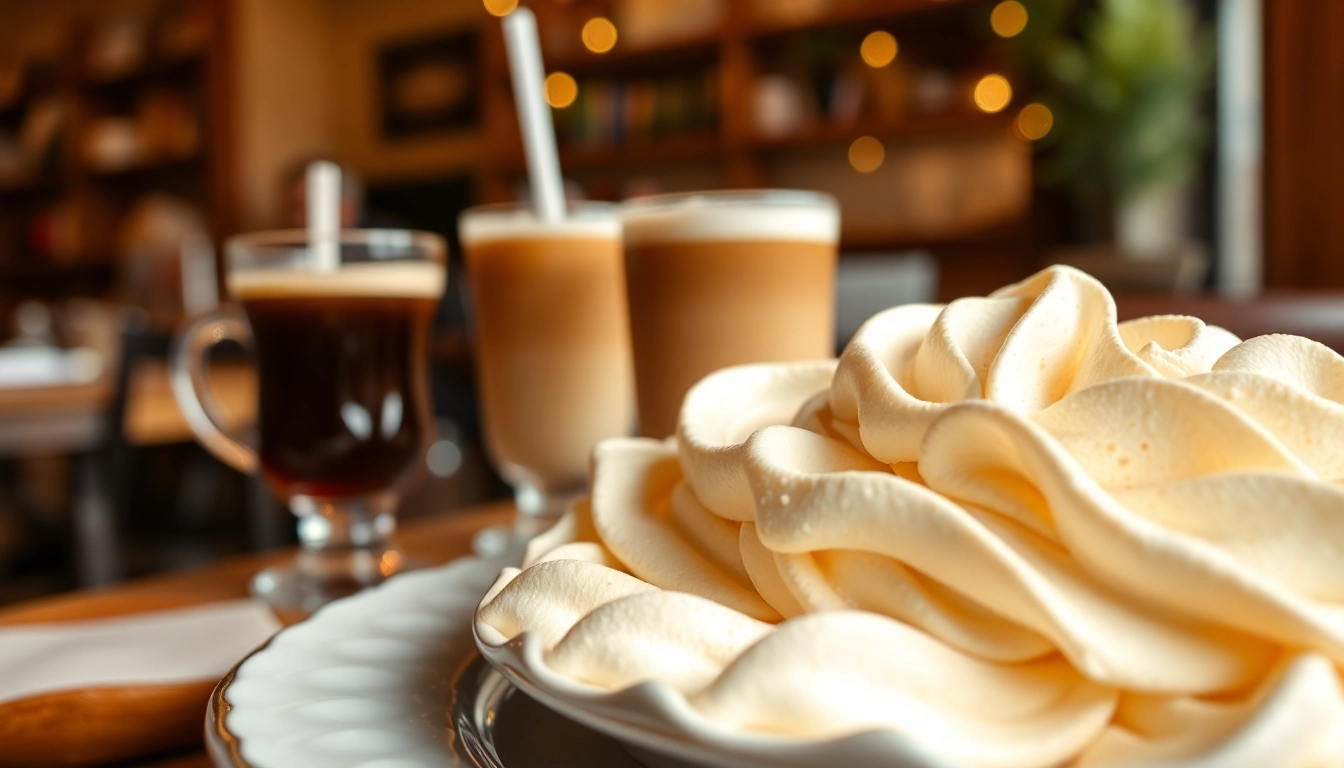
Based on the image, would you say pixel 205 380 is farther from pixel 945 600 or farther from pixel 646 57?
pixel 646 57

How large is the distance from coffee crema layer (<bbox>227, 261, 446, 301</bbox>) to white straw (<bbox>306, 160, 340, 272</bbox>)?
1 centimetres

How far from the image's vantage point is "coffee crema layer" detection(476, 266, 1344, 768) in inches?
11.7

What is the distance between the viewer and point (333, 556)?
0.84 m

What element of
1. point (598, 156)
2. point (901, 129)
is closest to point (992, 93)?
point (901, 129)

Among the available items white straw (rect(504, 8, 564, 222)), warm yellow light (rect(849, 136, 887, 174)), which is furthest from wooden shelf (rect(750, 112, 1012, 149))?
white straw (rect(504, 8, 564, 222))

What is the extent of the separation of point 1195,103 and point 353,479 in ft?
11.5

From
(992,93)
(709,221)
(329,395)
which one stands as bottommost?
(329,395)

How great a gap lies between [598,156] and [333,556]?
12.6 ft

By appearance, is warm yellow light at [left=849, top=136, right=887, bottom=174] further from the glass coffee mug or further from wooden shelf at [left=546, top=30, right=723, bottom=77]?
the glass coffee mug

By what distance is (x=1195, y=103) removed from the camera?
3572mm

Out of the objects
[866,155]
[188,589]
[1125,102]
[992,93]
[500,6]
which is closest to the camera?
[188,589]

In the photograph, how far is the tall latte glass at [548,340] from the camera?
0.97 m

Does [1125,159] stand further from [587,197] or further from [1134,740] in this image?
[1134,740]

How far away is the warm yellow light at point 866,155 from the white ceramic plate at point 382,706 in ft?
12.7
